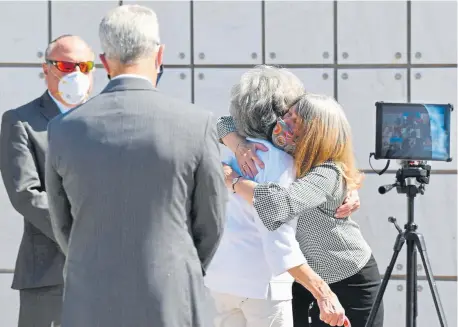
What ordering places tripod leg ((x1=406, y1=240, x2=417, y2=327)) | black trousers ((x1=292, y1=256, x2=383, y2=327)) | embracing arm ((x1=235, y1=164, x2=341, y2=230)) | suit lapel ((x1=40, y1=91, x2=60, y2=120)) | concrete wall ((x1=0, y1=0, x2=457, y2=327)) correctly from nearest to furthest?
embracing arm ((x1=235, y1=164, x2=341, y2=230))
black trousers ((x1=292, y1=256, x2=383, y2=327))
suit lapel ((x1=40, y1=91, x2=60, y2=120))
tripod leg ((x1=406, y1=240, x2=417, y2=327))
concrete wall ((x1=0, y1=0, x2=457, y2=327))

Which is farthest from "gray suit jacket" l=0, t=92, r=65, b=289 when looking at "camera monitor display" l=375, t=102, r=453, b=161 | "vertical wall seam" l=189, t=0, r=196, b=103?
"vertical wall seam" l=189, t=0, r=196, b=103

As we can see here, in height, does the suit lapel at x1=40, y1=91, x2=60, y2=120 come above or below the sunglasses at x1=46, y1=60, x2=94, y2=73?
below

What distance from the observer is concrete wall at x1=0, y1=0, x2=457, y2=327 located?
4891 millimetres

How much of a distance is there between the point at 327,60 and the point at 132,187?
9.03 feet

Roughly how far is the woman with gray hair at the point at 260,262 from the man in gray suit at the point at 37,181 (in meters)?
0.72

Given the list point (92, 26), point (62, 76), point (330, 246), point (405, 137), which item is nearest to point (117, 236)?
point (330, 246)

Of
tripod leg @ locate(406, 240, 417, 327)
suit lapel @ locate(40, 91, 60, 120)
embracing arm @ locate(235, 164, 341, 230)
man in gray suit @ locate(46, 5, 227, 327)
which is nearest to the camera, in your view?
man in gray suit @ locate(46, 5, 227, 327)

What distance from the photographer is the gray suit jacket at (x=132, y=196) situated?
7.65ft

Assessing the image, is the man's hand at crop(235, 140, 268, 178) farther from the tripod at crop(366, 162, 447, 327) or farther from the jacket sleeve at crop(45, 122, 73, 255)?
the tripod at crop(366, 162, 447, 327)

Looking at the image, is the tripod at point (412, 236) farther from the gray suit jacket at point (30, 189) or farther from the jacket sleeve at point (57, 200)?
the jacket sleeve at point (57, 200)

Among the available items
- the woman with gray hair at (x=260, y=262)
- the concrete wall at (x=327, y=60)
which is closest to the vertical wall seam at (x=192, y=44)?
the concrete wall at (x=327, y=60)

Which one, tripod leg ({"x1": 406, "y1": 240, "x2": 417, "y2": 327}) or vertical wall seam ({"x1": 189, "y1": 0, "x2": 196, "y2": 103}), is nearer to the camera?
tripod leg ({"x1": 406, "y1": 240, "x2": 417, "y2": 327})

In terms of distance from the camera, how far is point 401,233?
3877 millimetres

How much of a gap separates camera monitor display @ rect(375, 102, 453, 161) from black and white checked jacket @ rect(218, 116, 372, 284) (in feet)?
1.72
